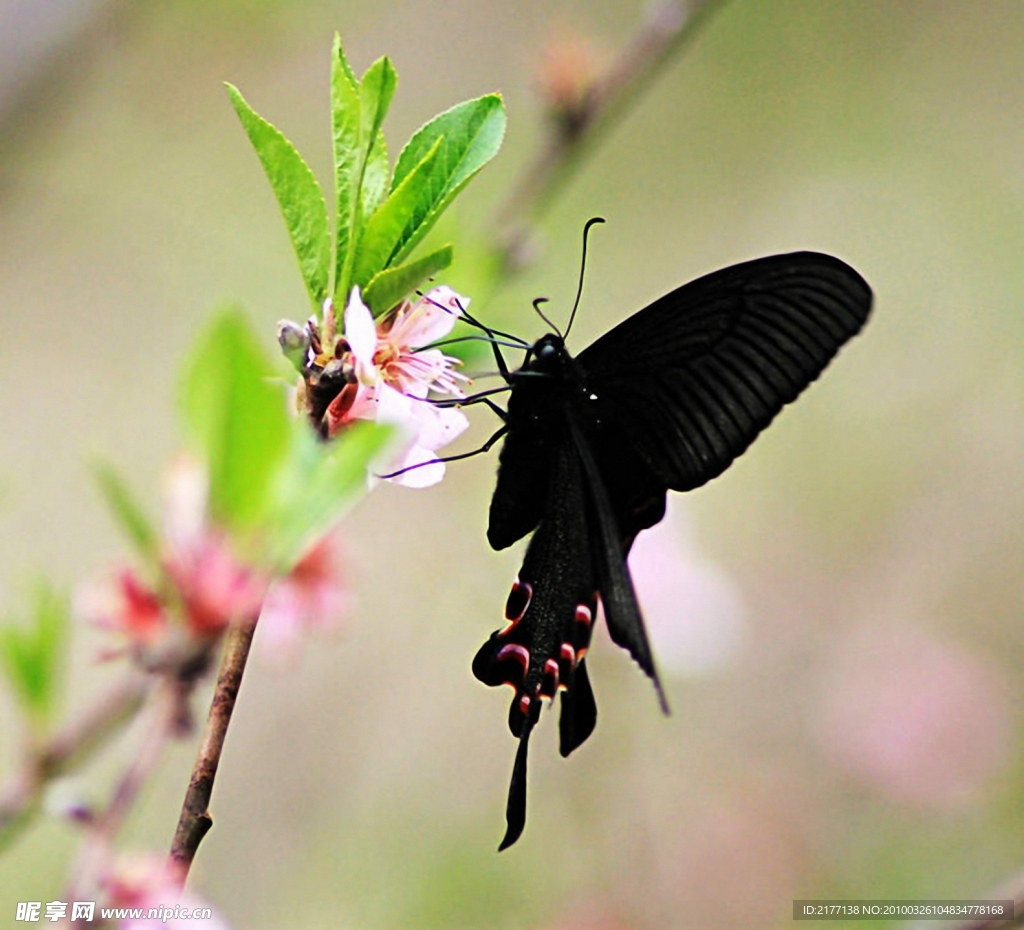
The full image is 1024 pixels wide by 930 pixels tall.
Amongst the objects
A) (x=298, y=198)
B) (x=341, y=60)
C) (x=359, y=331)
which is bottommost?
(x=359, y=331)

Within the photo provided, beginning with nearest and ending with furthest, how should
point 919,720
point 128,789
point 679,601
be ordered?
point 128,789 → point 679,601 → point 919,720

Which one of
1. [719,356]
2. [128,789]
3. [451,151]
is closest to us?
[128,789]

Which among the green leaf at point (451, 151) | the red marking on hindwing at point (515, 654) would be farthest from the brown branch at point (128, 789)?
the red marking on hindwing at point (515, 654)

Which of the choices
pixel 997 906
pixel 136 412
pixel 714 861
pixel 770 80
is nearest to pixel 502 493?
pixel 997 906

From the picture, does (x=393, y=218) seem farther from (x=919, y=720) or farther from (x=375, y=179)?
(x=919, y=720)

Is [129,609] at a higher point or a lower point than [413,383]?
lower

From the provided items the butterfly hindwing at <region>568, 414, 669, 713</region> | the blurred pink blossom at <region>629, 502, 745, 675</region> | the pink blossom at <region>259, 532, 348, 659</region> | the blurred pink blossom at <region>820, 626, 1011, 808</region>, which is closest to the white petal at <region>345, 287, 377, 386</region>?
the butterfly hindwing at <region>568, 414, 669, 713</region>

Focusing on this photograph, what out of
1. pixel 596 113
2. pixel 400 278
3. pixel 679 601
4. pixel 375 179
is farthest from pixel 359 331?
pixel 679 601

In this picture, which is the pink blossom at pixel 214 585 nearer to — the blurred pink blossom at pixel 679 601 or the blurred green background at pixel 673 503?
the blurred green background at pixel 673 503
